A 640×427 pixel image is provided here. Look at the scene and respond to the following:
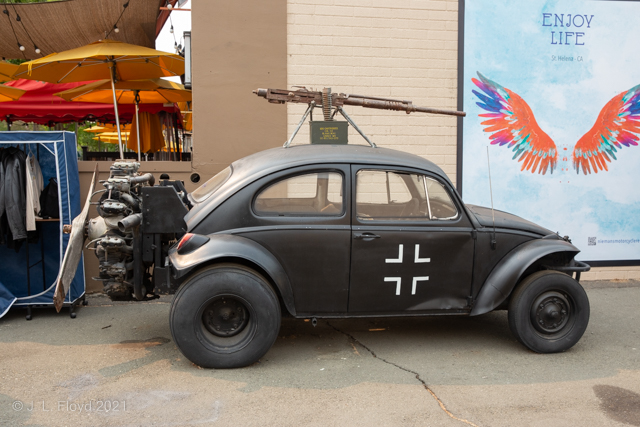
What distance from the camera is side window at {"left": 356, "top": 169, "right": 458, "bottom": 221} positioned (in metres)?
4.70

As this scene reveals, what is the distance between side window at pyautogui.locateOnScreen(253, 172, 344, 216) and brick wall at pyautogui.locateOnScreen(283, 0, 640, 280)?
8.82 ft

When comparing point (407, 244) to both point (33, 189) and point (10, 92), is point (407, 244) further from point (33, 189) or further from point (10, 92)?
point (10, 92)

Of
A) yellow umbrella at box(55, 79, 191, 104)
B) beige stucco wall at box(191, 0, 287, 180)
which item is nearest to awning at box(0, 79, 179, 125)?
yellow umbrella at box(55, 79, 191, 104)

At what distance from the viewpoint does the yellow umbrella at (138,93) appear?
8969mm

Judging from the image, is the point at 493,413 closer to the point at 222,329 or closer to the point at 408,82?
the point at 222,329

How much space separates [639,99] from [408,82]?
11.3ft

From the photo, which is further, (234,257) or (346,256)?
(346,256)

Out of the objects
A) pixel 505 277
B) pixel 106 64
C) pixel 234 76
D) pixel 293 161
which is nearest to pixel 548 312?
pixel 505 277

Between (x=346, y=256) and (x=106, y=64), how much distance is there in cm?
562

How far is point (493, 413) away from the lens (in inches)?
146

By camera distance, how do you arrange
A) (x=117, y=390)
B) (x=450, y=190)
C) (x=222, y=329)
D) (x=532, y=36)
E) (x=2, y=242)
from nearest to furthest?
(x=117, y=390), (x=222, y=329), (x=450, y=190), (x=2, y=242), (x=532, y=36)

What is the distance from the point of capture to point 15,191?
220 inches

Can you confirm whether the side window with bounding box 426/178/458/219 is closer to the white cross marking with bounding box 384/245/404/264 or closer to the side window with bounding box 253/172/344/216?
the white cross marking with bounding box 384/245/404/264

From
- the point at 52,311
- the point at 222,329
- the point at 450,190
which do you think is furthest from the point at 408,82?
the point at 52,311
